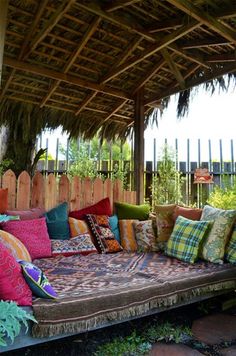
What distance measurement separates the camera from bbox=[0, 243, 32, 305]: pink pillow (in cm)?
157

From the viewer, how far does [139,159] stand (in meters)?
5.03

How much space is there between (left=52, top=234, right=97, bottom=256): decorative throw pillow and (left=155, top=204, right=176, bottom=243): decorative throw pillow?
70 centimetres

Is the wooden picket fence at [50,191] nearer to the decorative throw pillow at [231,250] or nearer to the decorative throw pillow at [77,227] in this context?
the decorative throw pillow at [77,227]

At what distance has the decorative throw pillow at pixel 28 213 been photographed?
3.10 meters

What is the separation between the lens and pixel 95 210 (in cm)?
367

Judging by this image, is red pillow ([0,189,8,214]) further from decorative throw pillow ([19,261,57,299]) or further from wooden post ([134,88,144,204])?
wooden post ([134,88,144,204])

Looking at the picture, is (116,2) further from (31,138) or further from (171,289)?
(31,138)

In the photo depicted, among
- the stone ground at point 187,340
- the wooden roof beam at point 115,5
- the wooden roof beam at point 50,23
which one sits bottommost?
the stone ground at point 187,340

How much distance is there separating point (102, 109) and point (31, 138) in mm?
1436

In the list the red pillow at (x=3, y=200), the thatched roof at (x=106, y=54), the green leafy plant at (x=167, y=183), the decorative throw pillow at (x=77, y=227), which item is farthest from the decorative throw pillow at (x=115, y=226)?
the green leafy plant at (x=167, y=183)

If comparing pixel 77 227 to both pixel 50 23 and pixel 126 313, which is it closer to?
pixel 126 313

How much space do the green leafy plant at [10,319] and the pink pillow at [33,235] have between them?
128 cm

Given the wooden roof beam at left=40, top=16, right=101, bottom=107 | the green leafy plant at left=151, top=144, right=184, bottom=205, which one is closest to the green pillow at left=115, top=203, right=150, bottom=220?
the wooden roof beam at left=40, top=16, right=101, bottom=107

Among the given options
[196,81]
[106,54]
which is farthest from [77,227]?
[196,81]
